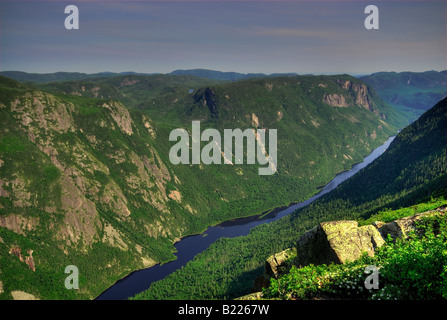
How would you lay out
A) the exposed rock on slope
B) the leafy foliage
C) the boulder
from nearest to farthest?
the leafy foliage → the exposed rock on slope → the boulder

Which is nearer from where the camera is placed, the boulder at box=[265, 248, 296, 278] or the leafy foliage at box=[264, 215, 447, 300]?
the leafy foliage at box=[264, 215, 447, 300]

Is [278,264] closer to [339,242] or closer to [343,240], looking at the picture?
[339,242]

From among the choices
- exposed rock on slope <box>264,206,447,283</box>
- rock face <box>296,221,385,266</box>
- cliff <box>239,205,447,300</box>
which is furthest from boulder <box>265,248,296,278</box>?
rock face <box>296,221,385,266</box>

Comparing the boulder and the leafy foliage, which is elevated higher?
the leafy foliage

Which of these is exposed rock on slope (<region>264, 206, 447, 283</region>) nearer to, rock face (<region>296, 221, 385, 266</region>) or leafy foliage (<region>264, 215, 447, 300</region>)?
rock face (<region>296, 221, 385, 266</region>)

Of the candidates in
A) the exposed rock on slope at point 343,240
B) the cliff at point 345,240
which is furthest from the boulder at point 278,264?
the exposed rock on slope at point 343,240

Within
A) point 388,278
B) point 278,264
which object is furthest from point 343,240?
point 388,278

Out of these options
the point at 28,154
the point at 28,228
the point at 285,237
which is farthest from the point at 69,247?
the point at 285,237
